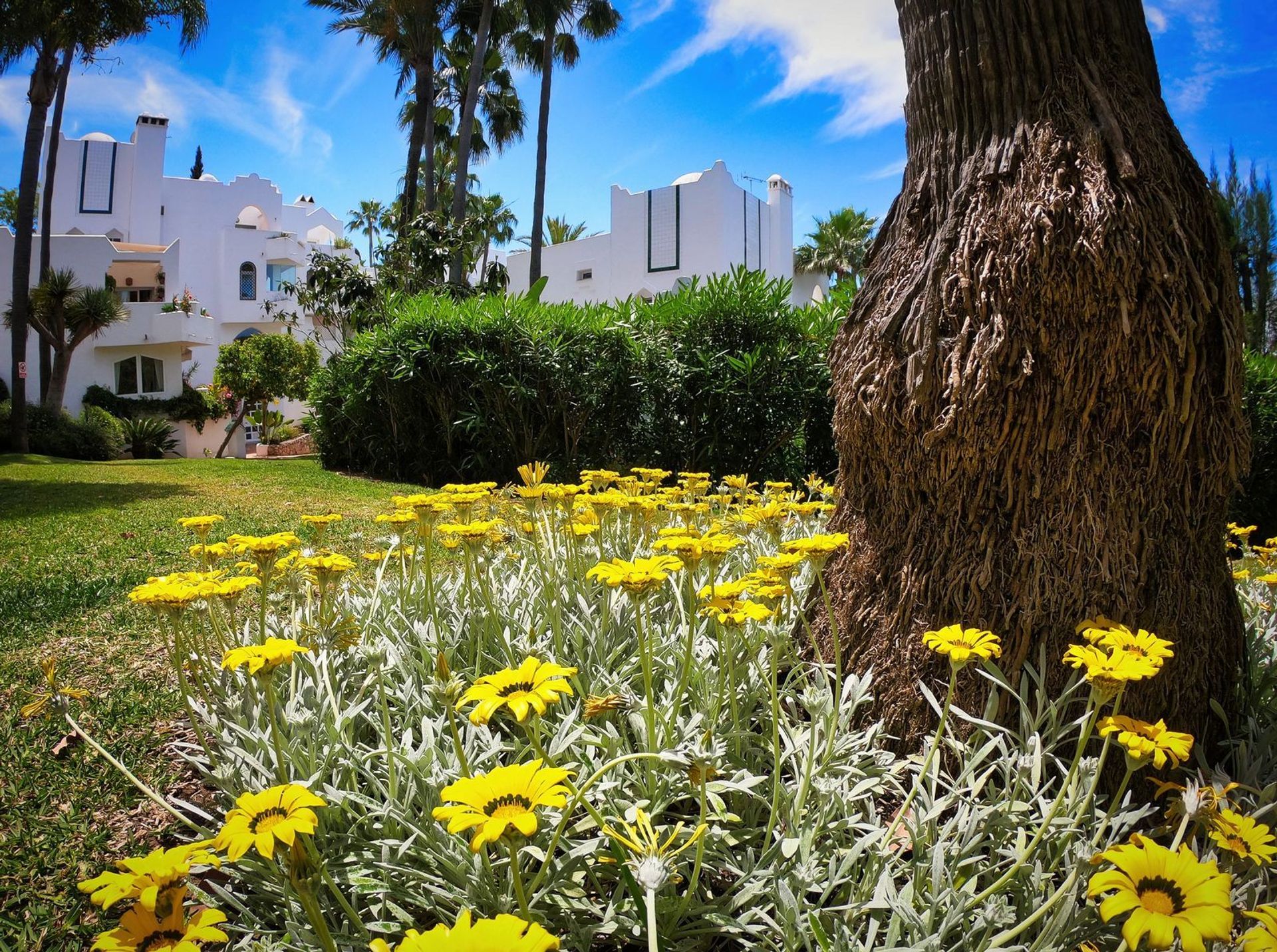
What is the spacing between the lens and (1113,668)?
4.09 feet

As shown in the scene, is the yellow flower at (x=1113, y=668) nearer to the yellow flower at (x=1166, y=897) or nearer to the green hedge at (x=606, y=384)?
the yellow flower at (x=1166, y=897)

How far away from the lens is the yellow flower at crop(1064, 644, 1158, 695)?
3.96 feet

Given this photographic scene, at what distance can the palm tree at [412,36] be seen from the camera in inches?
746

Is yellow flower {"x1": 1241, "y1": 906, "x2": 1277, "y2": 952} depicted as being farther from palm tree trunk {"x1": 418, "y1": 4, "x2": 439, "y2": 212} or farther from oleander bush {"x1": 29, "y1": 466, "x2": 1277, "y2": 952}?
palm tree trunk {"x1": 418, "y1": 4, "x2": 439, "y2": 212}

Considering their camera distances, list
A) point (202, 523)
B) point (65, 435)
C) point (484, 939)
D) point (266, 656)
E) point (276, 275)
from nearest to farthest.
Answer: point (484, 939) < point (266, 656) < point (202, 523) < point (65, 435) < point (276, 275)

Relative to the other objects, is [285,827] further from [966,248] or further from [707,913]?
[966,248]

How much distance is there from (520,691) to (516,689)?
0.25 ft

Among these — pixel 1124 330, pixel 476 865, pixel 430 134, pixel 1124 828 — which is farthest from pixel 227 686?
pixel 430 134

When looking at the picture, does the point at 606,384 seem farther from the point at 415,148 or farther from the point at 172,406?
the point at 172,406

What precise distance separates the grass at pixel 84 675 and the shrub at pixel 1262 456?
7.49m

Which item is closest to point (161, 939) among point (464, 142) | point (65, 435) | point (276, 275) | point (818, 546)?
point (818, 546)

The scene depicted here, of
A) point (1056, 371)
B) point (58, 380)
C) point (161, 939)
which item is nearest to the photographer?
point (161, 939)

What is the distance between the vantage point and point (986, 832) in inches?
56.7

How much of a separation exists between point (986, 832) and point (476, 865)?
101 centimetres
